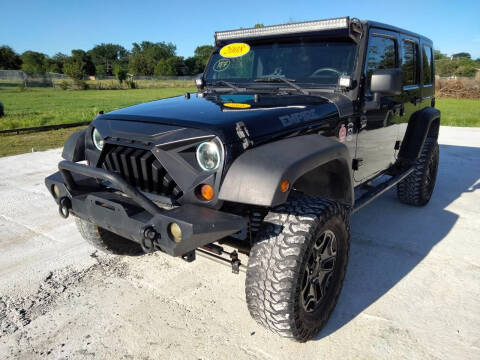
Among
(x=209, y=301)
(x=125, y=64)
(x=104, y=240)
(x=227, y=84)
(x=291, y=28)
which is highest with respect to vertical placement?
(x=125, y=64)

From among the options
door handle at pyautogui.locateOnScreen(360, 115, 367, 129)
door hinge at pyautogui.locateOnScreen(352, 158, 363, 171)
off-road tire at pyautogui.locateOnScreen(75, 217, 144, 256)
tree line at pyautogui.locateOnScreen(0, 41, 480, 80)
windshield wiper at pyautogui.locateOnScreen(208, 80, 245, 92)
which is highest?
tree line at pyautogui.locateOnScreen(0, 41, 480, 80)

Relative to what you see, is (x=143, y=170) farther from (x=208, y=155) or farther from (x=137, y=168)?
(x=208, y=155)

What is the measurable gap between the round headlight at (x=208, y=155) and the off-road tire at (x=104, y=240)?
1412mm

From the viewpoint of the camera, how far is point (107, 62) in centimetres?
11356

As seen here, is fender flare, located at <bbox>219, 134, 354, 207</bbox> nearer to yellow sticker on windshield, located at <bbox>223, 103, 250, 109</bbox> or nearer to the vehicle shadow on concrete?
yellow sticker on windshield, located at <bbox>223, 103, 250, 109</bbox>

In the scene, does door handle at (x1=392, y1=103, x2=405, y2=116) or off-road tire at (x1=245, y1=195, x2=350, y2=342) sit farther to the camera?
door handle at (x1=392, y1=103, x2=405, y2=116)

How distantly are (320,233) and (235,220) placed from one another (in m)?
0.55

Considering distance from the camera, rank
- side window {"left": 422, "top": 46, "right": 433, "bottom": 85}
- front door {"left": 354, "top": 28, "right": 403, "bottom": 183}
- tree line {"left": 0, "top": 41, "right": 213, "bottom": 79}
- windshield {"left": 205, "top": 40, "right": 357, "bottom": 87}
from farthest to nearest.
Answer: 1. tree line {"left": 0, "top": 41, "right": 213, "bottom": 79}
2. side window {"left": 422, "top": 46, "right": 433, "bottom": 85}
3. front door {"left": 354, "top": 28, "right": 403, "bottom": 183}
4. windshield {"left": 205, "top": 40, "right": 357, "bottom": 87}

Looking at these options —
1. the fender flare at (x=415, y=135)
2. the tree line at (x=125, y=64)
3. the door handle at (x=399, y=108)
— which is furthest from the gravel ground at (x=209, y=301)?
the tree line at (x=125, y=64)

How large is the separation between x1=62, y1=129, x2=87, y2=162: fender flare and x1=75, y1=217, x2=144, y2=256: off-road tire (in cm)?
57

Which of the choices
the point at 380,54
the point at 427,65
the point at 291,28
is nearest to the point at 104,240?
the point at 291,28

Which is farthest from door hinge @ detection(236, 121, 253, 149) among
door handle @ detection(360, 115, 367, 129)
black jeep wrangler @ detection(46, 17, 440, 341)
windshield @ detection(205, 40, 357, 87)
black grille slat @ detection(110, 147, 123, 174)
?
door handle @ detection(360, 115, 367, 129)

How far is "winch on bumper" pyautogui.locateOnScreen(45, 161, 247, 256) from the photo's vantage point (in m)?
1.81

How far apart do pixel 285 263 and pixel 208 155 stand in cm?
73
